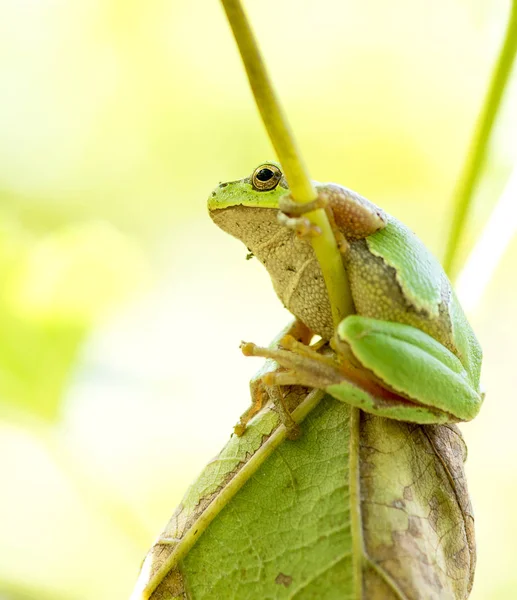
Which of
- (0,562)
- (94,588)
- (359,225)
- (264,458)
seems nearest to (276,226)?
(359,225)

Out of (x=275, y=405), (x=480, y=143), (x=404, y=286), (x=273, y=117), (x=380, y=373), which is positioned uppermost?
(x=273, y=117)

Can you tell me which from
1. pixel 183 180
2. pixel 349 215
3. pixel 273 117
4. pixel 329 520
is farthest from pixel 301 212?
pixel 183 180

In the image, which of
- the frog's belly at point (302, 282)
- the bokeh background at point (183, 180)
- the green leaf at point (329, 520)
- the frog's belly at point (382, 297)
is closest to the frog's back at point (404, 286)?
the frog's belly at point (382, 297)

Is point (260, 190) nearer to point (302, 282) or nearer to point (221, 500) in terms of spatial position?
point (302, 282)

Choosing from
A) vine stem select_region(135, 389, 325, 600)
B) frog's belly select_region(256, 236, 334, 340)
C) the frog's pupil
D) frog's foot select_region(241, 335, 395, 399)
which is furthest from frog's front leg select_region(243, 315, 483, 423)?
the frog's pupil

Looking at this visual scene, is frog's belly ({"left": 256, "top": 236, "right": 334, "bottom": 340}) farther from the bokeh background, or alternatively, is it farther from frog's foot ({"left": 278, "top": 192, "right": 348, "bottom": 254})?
the bokeh background

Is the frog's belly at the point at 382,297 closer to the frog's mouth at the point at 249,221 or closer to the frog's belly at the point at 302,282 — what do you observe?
the frog's belly at the point at 302,282
